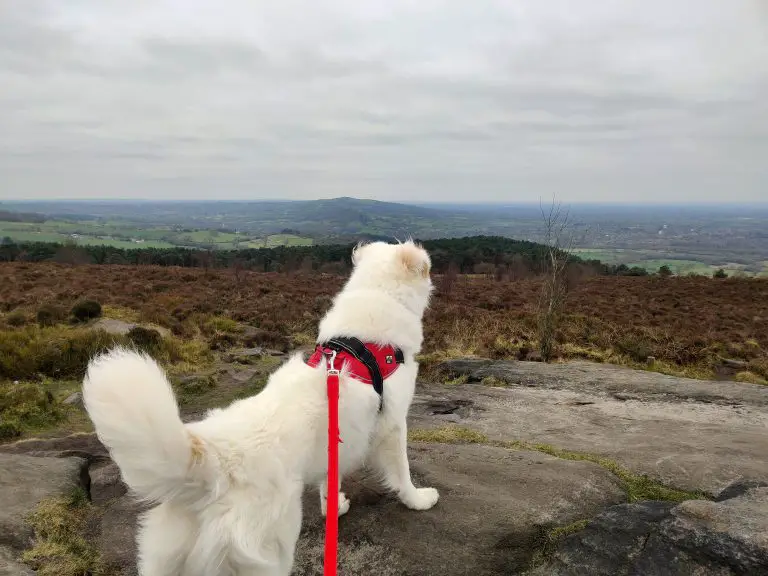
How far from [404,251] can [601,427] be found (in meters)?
4.06

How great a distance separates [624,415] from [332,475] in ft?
18.4

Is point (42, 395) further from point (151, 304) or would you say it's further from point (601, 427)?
point (151, 304)

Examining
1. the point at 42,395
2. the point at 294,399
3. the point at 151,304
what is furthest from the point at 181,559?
the point at 151,304

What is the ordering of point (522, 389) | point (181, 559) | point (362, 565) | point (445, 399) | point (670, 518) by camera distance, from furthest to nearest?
point (522, 389)
point (445, 399)
point (362, 565)
point (670, 518)
point (181, 559)

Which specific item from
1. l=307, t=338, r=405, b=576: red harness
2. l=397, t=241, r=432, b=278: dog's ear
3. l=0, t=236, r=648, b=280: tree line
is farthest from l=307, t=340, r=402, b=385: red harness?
l=0, t=236, r=648, b=280: tree line

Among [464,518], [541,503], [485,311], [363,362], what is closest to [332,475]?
[363,362]

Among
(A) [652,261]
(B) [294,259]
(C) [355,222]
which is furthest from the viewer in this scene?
(C) [355,222]

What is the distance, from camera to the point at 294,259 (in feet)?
132

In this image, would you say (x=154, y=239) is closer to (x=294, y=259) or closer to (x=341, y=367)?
(x=294, y=259)

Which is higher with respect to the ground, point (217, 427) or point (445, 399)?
point (217, 427)

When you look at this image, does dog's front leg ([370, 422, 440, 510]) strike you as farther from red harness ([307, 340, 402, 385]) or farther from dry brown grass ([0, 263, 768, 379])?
dry brown grass ([0, 263, 768, 379])

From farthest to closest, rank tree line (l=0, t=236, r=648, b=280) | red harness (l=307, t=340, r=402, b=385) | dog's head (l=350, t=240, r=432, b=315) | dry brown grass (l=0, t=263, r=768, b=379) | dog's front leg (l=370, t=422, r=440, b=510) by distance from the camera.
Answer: tree line (l=0, t=236, r=648, b=280) < dry brown grass (l=0, t=263, r=768, b=379) < dog's head (l=350, t=240, r=432, b=315) < dog's front leg (l=370, t=422, r=440, b=510) < red harness (l=307, t=340, r=402, b=385)

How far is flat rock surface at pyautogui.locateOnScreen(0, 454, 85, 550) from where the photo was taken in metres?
3.29

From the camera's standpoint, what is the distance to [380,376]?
3217 millimetres
